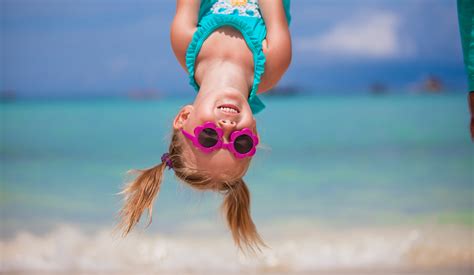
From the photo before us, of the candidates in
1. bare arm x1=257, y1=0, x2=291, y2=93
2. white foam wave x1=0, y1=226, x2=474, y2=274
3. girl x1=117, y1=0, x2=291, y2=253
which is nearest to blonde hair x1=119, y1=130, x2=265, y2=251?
girl x1=117, y1=0, x2=291, y2=253

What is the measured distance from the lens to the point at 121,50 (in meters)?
9.60

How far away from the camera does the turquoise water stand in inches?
221

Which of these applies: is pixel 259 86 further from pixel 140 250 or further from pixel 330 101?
pixel 330 101

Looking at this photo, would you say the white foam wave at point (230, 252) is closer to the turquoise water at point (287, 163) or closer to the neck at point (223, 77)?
the turquoise water at point (287, 163)

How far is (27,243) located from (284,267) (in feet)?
6.86

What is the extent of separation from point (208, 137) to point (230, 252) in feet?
7.80

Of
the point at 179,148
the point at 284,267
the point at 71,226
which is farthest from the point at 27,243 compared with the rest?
the point at 179,148

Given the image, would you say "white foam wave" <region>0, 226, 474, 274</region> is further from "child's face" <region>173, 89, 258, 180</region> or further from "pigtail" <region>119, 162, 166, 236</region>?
"child's face" <region>173, 89, 258, 180</region>

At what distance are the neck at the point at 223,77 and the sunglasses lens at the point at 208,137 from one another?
16 centimetres

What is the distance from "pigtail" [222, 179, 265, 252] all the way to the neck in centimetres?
51

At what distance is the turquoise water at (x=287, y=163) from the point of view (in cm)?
561

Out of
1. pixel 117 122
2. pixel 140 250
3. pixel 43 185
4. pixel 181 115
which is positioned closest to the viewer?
pixel 181 115

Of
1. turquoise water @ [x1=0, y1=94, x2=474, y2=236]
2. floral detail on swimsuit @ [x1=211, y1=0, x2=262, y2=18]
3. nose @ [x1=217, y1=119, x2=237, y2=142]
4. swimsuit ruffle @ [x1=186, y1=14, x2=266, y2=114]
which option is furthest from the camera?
turquoise water @ [x1=0, y1=94, x2=474, y2=236]

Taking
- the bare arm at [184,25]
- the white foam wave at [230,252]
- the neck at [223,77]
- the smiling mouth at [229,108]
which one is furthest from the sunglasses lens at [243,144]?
the white foam wave at [230,252]
